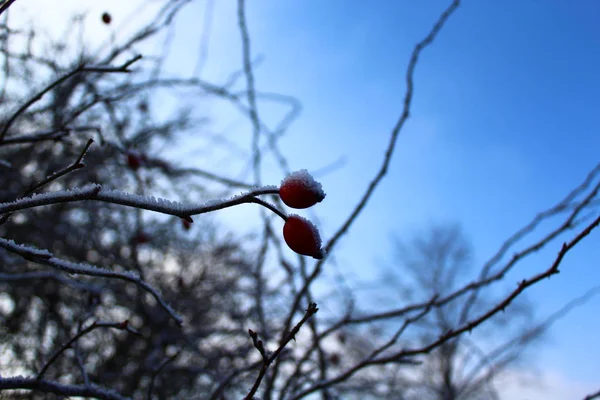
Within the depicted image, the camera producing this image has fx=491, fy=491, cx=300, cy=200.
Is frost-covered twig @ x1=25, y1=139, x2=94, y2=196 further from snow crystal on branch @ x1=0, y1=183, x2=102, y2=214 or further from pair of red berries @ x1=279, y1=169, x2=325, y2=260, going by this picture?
pair of red berries @ x1=279, y1=169, x2=325, y2=260

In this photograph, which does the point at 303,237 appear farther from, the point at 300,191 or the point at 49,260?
the point at 49,260

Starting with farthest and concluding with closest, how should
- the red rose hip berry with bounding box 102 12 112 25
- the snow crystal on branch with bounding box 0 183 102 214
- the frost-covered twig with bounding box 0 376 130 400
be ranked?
the red rose hip berry with bounding box 102 12 112 25
the frost-covered twig with bounding box 0 376 130 400
the snow crystal on branch with bounding box 0 183 102 214

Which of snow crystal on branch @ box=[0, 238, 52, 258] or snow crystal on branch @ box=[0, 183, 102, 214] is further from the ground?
snow crystal on branch @ box=[0, 238, 52, 258]

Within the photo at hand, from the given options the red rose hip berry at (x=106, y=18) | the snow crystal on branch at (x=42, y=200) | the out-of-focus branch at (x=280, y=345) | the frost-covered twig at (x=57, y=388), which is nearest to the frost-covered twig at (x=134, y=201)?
the snow crystal on branch at (x=42, y=200)

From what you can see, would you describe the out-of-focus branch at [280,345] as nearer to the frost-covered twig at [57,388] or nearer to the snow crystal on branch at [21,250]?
the snow crystal on branch at [21,250]

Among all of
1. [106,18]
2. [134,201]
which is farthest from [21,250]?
[106,18]

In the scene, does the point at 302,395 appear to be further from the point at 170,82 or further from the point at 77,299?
the point at 77,299

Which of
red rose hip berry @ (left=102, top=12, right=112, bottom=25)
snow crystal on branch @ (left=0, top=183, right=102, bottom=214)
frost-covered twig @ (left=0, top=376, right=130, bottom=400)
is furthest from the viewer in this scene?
red rose hip berry @ (left=102, top=12, right=112, bottom=25)

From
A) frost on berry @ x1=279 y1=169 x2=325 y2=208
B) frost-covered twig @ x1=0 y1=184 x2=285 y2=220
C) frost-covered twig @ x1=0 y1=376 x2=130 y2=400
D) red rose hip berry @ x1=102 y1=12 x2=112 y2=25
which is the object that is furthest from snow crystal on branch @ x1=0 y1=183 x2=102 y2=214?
red rose hip berry @ x1=102 y1=12 x2=112 y2=25
